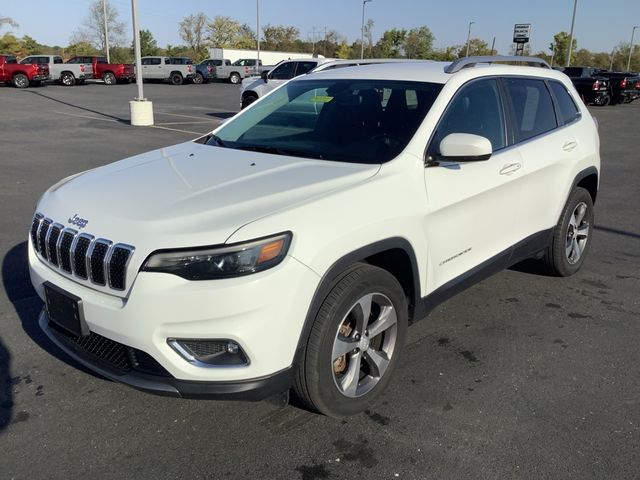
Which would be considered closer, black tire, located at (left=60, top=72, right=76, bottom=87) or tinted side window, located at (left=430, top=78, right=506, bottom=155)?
tinted side window, located at (left=430, top=78, right=506, bottom=155)

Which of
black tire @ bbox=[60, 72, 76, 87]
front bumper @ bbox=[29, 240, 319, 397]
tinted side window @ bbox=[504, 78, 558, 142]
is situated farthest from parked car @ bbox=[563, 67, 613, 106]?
front bumper @ bbox=[29, 240, 319, 397]

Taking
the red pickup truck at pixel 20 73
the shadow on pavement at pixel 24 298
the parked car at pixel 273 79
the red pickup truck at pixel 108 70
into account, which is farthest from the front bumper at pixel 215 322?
the red pickup truck at pixel 108 70

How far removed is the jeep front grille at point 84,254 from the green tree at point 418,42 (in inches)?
3099

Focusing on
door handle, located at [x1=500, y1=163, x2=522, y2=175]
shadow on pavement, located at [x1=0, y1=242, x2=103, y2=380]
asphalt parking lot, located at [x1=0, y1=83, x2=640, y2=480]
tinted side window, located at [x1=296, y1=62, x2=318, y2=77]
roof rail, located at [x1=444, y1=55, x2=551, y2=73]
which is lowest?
asphalt parking lot, located at [x1=0, y1=83, x2=640, y2=480]

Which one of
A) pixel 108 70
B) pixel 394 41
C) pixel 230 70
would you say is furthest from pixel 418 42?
pixel 108 70

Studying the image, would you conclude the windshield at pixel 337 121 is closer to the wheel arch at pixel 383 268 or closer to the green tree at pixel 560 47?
the wheel arch at pixel 383 268

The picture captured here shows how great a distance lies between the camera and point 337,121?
3.83 metres

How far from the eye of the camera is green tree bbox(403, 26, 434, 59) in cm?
7831

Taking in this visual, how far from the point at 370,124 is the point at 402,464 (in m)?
2.04

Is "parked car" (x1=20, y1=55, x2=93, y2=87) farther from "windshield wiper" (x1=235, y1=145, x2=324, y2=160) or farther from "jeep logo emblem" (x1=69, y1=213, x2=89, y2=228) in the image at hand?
"jeep logo emblem" (x1=69, y1=213, x2=89, y2=228)

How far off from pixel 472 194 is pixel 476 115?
2.05 feet

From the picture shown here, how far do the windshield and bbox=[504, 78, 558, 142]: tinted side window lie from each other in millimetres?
904

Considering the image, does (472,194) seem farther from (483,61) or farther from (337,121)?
(483,61)

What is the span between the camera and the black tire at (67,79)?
1387 inches
